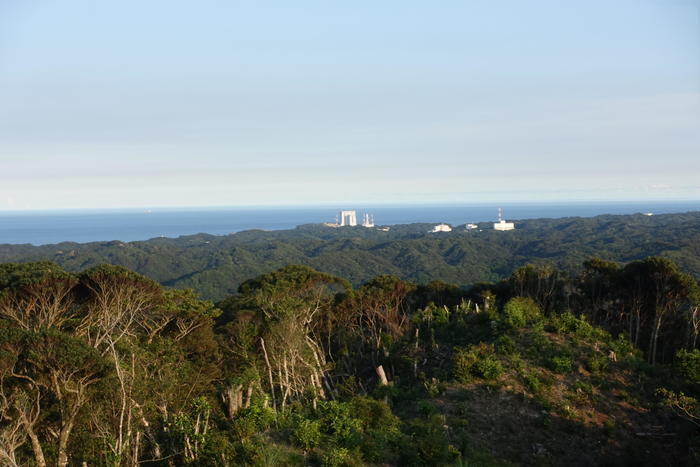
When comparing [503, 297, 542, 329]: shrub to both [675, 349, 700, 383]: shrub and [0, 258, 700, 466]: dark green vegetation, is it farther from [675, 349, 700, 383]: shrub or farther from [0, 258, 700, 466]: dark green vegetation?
[675, 349, 700, 383]: shrub

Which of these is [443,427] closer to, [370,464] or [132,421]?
[370,464]

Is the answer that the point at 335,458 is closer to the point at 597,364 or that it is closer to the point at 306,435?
the point at 306,435

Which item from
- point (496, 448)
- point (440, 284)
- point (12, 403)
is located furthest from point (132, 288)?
point (440, 284)

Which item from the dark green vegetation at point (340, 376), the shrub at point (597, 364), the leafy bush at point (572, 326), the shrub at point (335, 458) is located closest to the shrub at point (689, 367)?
the dark green vegetation at point (340, 376)

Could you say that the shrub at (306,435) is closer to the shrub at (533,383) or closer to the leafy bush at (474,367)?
the leafy bush at (474,367)

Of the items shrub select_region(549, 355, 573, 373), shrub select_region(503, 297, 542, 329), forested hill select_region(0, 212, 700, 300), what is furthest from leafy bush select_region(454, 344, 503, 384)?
forested hill select_region(0, 212, 700, 300)

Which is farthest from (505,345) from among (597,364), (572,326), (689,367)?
(689,367)
